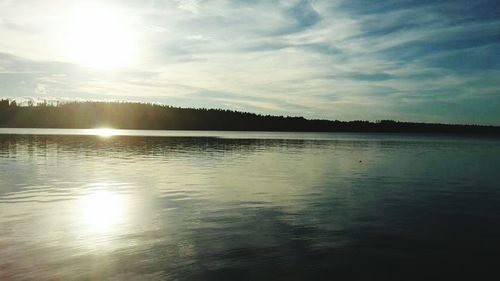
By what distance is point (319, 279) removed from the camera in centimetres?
1474

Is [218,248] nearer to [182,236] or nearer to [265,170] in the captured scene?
[182,236]

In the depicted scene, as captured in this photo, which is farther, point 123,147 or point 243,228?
point 123,147

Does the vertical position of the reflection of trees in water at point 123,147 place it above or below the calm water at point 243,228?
above

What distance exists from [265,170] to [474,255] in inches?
1318

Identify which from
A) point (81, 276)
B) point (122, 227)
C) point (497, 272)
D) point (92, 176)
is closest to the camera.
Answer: point (81, 276)

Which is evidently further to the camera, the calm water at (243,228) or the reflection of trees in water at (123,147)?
the reflection of trees in water at (123,147)

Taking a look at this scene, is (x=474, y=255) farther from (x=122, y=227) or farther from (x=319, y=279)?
(x=122, y=227)

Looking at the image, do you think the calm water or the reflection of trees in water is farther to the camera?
the reflection of trees in water

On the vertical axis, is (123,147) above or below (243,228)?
above

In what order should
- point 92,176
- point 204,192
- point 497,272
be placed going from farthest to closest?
point 92,176, point 204,192, point 497,272

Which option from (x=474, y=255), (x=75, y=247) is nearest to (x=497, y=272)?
(x=474, y=255)

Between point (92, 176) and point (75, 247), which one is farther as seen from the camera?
point (92, 176)

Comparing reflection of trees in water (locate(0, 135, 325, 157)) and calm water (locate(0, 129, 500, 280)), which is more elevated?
reflection of trees in water (locate(0, 135, 325, 157))

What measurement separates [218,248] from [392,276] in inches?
278
